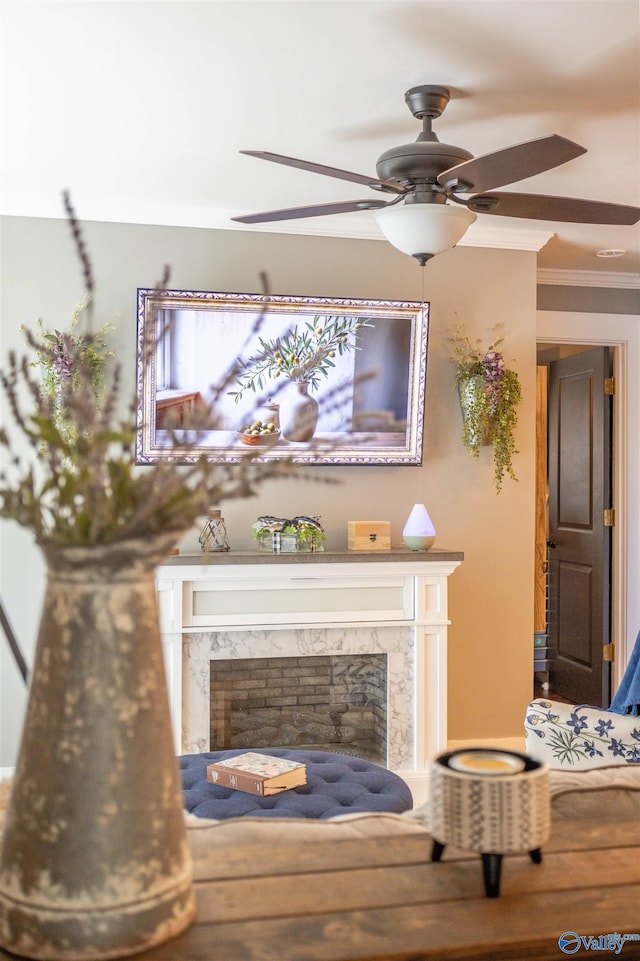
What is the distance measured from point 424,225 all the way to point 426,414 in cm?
193

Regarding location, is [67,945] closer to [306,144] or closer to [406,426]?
[306,144]

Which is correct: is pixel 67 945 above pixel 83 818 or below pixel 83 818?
below

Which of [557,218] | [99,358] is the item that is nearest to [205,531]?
[99,358]

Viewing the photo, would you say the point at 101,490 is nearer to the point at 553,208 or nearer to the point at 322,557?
the point at 553,208

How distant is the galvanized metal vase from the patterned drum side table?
10.5 inches

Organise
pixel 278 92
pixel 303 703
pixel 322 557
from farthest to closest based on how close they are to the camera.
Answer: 1. pixel 303 703
2. pixel 322 557
3. pixel 278 92

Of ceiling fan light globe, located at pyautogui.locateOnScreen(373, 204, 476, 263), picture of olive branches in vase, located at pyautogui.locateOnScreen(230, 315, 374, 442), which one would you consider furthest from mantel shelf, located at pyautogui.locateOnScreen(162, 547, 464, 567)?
ceiling fan light globe, located at pyautogui.locateOnScreen(373, 204, 476, 263)

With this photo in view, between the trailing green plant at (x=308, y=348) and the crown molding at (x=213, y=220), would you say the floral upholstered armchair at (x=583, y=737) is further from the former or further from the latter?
the crown molding at (x=213, y=220)

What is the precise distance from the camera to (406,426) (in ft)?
13.6

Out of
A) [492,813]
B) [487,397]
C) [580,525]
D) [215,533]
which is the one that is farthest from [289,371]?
[492,813]

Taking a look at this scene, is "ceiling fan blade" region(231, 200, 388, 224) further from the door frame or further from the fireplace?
the door frame

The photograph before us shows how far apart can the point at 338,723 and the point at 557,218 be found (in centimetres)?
236

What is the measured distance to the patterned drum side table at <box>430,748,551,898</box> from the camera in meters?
0.87

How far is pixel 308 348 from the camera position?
13.2 ft
